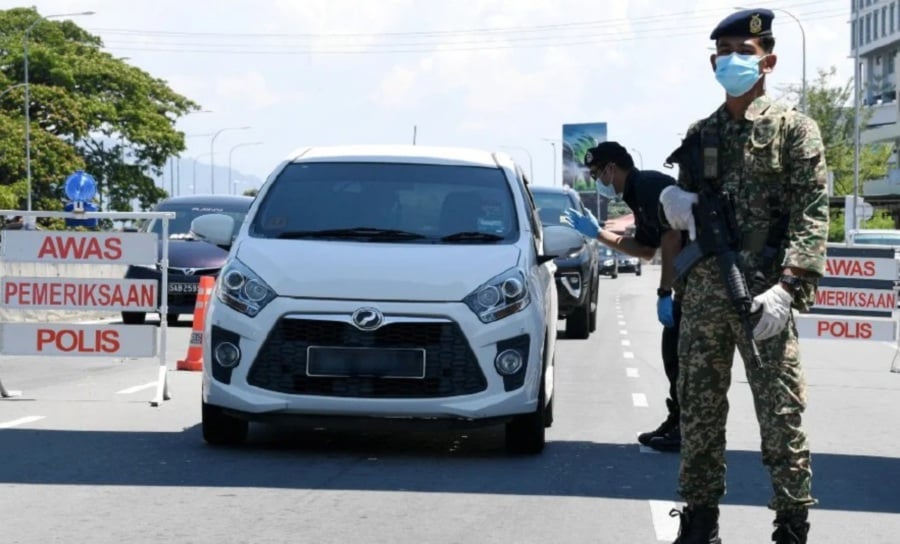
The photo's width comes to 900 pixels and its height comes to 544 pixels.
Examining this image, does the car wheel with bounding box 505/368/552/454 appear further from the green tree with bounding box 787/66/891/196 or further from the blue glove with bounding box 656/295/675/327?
the green tree with bounding box 787/66/891/196

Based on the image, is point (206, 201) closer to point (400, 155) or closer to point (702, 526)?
point (400, 155)

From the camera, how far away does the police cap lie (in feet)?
31.3

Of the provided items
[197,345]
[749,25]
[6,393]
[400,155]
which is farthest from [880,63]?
[749,25]

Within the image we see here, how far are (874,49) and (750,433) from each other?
119 m

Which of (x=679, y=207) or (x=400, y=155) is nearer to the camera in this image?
(x=679, y=207)

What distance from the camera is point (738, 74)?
20.4ft

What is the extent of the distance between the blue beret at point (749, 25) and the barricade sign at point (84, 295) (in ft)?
23.5

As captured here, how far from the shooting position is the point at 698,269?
628cm

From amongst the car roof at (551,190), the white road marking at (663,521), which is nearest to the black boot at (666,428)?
the white road marking at (663,521)

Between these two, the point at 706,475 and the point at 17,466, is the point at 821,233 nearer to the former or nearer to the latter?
the point at 706,475

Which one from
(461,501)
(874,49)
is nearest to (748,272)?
(461,501)

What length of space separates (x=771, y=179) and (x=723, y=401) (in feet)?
2.64

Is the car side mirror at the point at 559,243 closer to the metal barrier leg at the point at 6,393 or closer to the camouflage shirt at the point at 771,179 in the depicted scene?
the camouflage shirt at the point at 771,179

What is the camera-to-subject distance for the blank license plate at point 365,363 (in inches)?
366
